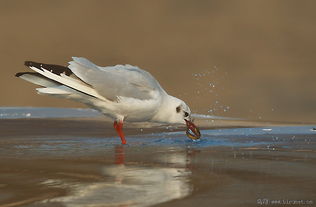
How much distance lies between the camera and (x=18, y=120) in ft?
39.0

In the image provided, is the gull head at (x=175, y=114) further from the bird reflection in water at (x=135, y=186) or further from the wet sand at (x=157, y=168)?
the bird reflection in water at (x=135, y=186)

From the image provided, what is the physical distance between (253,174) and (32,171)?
1.79m

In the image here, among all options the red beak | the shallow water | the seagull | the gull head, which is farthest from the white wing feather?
the red beak

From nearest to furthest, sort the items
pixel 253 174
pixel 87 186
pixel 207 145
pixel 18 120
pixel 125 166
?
1. pixel 87 186
2. pixel 253 174
3. pixel 125 166
4. pixel 207 145
5. pixel 18 120

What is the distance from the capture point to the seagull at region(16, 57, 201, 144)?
339 inches

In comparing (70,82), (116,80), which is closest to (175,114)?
(116,80)

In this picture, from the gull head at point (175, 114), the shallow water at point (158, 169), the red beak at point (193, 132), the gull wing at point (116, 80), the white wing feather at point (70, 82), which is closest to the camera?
the shallow water at point (158, 169)

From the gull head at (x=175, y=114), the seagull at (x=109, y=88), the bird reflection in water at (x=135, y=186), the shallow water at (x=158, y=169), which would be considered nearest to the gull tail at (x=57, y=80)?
the seagull at (x=109, y=88)

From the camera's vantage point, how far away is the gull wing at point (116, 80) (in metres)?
8.84

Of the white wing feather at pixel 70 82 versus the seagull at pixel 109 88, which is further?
the seagull at pixel 109 88

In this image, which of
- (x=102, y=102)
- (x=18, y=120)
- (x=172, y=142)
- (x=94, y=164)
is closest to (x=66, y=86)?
(x=102, y=102)

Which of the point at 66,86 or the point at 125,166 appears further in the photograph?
the point at 66,86

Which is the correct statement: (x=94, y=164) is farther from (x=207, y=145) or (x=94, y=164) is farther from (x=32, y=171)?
(x=207, y=145)

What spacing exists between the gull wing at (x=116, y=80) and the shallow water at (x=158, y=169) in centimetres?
60
